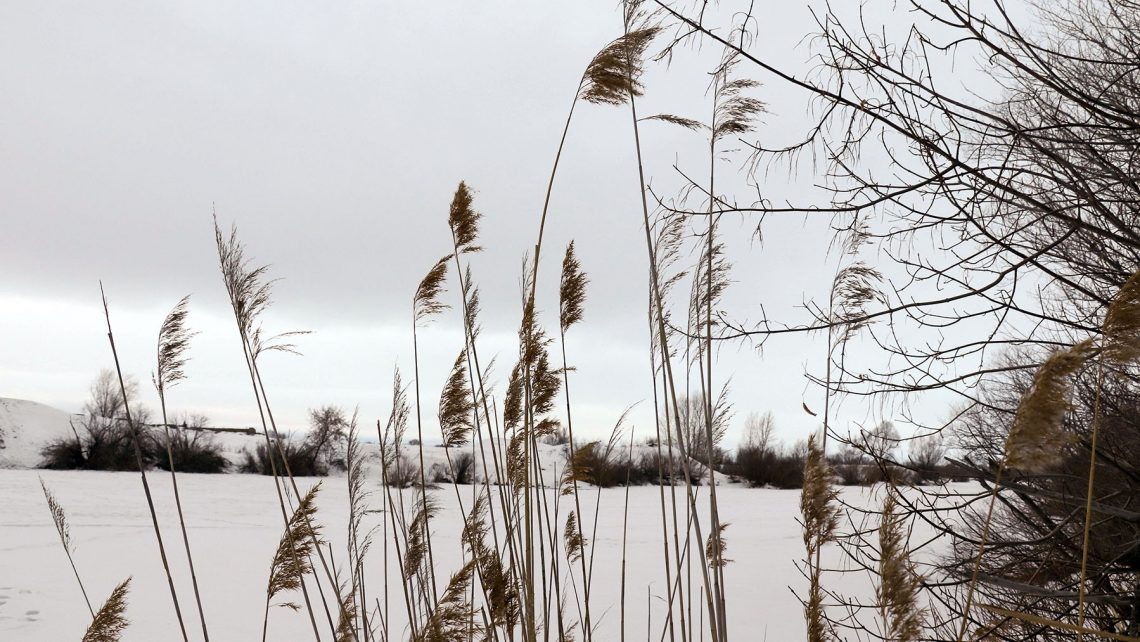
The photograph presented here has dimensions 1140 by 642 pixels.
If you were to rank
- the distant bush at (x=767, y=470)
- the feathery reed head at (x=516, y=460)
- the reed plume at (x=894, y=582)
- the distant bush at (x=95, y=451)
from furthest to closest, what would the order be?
the distant bush at (x=767, y=470), the distant bush at (x=95, y=451), the feathery reed head at (x=516, y=460), the reed plume at (x=894, y=582)

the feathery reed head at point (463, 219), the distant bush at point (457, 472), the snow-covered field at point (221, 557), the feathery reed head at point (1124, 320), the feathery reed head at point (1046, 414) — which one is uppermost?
the feathery reed head at point (463, 219)

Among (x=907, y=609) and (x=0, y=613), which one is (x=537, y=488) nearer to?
(x=907, y=609)

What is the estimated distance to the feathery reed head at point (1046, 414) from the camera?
1265 mm

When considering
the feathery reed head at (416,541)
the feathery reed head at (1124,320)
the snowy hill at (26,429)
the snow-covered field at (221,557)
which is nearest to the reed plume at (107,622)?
the feathery reed head at (416,541)

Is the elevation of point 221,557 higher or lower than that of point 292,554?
lower

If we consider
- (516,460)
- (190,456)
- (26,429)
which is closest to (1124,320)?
(516,460)

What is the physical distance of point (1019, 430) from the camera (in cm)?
130

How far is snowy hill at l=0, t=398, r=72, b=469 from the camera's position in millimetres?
Result: 16344

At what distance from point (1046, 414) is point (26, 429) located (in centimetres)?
2105

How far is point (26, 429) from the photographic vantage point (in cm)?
1758

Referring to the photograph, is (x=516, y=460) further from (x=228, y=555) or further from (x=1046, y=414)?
(x=228, y=555)

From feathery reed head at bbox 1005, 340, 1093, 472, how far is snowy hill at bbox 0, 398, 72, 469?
19.0m

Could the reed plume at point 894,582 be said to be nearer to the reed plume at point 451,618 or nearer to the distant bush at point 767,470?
the reed plume at point 451,618

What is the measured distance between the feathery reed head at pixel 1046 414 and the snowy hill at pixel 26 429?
1905 centimetres
